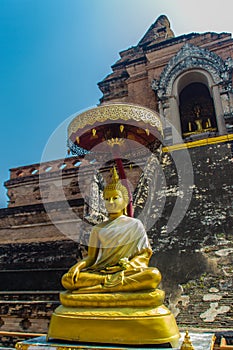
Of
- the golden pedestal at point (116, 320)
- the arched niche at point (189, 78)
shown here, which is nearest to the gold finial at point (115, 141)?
the golden pedestal at point (116, 320)

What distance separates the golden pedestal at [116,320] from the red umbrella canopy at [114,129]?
2.21 meters

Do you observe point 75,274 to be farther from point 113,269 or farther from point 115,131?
point 115,131

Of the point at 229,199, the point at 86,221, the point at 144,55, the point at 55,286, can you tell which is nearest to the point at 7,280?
the point at 55,286

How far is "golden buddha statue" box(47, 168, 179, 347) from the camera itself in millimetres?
2590

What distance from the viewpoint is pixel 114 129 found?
432 centimetres

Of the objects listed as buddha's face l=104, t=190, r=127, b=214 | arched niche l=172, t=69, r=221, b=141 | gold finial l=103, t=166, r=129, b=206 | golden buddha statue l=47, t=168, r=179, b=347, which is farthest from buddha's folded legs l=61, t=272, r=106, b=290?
arched niche l=172, t=69, r=221, b=141

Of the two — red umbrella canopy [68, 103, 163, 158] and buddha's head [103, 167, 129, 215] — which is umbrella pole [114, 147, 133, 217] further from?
buddha's head [103, 167, 129, 215]

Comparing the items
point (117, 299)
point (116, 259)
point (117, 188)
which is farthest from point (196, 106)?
point (117, 299)

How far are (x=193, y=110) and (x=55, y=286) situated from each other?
11725 millimetres

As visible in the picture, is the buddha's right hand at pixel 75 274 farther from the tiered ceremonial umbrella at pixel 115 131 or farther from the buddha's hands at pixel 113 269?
the tiered ceremonial umbrella at pixel 115 131

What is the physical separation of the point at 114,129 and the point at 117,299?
237cm

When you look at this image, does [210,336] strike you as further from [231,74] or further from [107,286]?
[231,74]

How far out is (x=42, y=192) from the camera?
39.2ft

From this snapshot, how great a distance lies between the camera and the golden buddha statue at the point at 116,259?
2.88 metres
